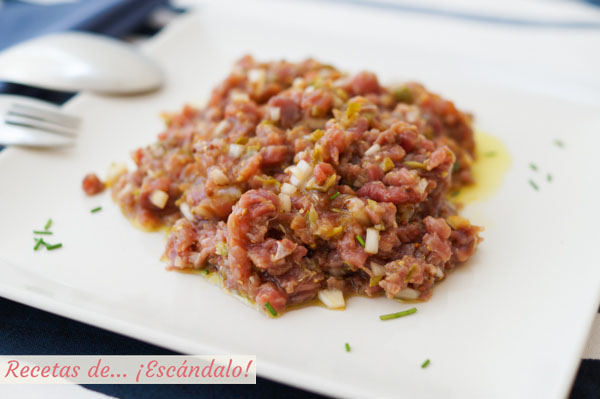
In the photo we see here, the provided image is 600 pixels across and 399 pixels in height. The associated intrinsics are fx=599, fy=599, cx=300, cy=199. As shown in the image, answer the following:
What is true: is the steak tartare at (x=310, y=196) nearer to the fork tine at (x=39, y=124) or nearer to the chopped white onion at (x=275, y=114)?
the chopped white onion at (x=275, y=114)

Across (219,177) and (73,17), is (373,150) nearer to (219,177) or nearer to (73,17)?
(219,177)

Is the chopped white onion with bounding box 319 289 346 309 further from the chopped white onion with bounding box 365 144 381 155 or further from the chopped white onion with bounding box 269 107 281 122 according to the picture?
the chopped white onion with bounding box 269 107 281 122

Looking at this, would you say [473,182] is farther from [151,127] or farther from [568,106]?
[151,127]

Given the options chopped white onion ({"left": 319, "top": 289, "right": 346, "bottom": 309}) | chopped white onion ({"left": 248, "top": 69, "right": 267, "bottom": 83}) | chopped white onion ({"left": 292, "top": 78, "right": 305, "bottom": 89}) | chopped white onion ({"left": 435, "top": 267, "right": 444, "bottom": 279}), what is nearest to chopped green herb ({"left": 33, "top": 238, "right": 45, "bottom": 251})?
chopped white onion ({"left": 319, "top": 289, "right": 346, "bottom": 309})

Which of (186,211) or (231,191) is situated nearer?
(231,191)

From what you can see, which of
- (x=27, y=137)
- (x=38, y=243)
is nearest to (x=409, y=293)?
(x=38, y=243)

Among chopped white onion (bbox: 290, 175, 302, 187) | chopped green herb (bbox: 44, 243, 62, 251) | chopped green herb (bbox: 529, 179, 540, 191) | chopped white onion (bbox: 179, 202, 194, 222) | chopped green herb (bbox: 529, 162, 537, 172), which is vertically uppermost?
chopped white onion (bbox: 290, 175, 302, 187)

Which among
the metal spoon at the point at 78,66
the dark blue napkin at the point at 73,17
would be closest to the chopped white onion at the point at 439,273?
the metal spoon at the point at 78,66

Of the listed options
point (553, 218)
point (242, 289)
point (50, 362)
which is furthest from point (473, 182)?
point (50, 362)
